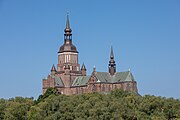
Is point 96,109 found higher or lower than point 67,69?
lower

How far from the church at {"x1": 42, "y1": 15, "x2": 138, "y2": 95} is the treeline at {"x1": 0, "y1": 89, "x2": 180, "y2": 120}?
36.4 m

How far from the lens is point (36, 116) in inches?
2665

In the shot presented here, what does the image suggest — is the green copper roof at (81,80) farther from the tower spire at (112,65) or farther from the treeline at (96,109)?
the treeline at (96,109)

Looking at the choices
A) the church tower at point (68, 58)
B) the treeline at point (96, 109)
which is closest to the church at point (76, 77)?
the church tower at point (68, 58)

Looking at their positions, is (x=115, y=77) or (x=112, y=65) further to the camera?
(x=112, y=65)

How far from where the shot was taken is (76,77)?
12288cm

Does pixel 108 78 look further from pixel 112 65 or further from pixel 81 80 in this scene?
pixel 81 80

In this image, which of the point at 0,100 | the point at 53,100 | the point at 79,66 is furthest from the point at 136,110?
the point at 79,66

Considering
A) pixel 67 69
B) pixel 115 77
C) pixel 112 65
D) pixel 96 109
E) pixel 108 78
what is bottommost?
pixel 96 109

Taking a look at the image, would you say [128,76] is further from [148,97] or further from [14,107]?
[14,107]

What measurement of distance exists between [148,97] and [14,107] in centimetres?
1939

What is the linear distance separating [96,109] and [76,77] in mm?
52014

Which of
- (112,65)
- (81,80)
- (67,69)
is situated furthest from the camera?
(112,65)

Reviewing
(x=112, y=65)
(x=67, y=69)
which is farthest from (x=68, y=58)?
(x=112, y=65)
